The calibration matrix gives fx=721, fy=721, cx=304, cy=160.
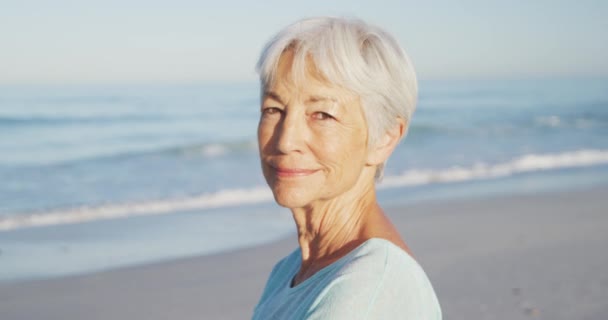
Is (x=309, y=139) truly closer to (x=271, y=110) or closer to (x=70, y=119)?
(x=271, y=110)

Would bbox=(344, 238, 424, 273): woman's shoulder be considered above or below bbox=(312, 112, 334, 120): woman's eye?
below

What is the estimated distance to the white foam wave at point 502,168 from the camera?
1343cm

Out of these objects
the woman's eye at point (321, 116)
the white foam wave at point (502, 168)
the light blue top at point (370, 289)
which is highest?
the woman's eye at point (321, 116)

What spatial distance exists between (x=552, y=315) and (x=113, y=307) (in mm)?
3649

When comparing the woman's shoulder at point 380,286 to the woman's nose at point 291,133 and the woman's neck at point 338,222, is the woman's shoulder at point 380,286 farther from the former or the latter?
the woman's nose at point 291,133

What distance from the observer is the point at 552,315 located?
5.50 meters

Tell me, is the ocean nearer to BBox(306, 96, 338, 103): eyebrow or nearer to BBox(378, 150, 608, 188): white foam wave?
BBox(378, 150, 608, 188): white foam wave

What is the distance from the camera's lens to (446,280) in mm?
6434

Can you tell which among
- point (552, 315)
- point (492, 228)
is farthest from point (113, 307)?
point (492, 228)

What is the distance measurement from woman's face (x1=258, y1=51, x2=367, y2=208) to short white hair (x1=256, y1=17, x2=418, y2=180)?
0.03m

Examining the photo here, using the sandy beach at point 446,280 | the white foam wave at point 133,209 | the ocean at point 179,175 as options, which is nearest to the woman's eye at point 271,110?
the sandy beach at point 446,280

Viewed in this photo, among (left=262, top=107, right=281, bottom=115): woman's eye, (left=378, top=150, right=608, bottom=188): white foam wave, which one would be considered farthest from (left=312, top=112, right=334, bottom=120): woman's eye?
(left=378, top=150, right=608, bottom=188): white foam wave

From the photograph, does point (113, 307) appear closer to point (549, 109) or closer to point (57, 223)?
point (57, 223)

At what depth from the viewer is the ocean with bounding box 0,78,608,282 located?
8.72m
